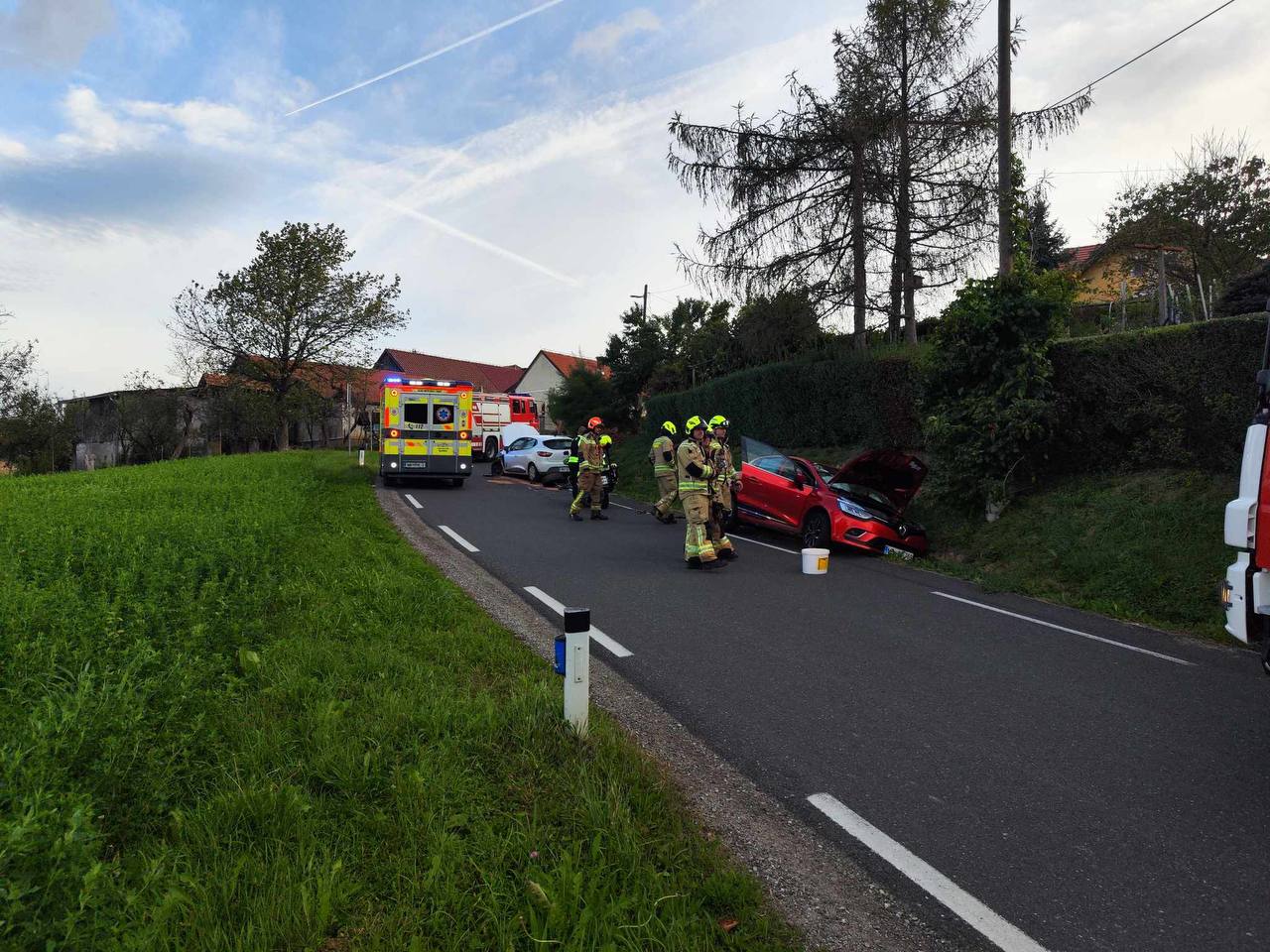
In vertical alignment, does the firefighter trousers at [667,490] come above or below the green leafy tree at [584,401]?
below

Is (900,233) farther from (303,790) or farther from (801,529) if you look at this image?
(303,790)

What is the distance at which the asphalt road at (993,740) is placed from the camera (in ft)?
9.39

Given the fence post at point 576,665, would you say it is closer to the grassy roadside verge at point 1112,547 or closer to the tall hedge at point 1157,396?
the grassy roadside verge at point 1112,547

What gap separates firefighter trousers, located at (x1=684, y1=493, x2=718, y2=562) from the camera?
9.43 m

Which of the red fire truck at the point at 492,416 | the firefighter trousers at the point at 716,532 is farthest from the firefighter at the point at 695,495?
the red fire truck at the point at 492,416

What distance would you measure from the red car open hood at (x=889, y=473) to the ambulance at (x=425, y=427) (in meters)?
11.4

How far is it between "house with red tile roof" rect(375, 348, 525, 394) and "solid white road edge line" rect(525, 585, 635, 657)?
2124 inches

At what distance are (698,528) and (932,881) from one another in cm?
671

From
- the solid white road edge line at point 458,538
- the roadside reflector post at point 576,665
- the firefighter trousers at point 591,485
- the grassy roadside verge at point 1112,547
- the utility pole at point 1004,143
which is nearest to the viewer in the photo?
the roadside reflector post at point 576,665

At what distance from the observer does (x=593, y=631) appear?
649cm

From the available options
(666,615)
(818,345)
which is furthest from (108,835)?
(818,345)

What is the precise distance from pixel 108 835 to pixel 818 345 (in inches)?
696

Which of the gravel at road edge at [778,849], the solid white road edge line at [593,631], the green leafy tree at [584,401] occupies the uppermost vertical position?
the green leafy tree at [584,401]

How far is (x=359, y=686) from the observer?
4402 mm
